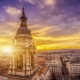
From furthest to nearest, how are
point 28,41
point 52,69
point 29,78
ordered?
point 52,69 → point 28,41 → point 29,78

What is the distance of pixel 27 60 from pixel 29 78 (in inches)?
118

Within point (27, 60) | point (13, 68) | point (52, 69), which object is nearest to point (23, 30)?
point (27, 60)

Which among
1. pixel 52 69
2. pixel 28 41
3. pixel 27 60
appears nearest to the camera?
pixel 27 60

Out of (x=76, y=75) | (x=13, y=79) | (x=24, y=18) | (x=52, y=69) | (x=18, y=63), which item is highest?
(x=24, y=18)

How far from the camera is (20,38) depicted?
19.0m

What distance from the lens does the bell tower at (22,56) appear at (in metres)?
17.7

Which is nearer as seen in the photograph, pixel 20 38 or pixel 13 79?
pixel 13 79

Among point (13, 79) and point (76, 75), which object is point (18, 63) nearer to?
point (13, 79)

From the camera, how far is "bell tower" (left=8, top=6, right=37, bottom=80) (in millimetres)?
17688

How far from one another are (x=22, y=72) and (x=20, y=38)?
238 inches

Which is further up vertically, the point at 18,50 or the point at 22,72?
the point at 18,50

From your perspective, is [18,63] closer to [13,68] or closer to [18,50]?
[13,68]

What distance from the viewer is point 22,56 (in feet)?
62.1

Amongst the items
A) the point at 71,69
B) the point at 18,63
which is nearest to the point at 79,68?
the point at 71,69
